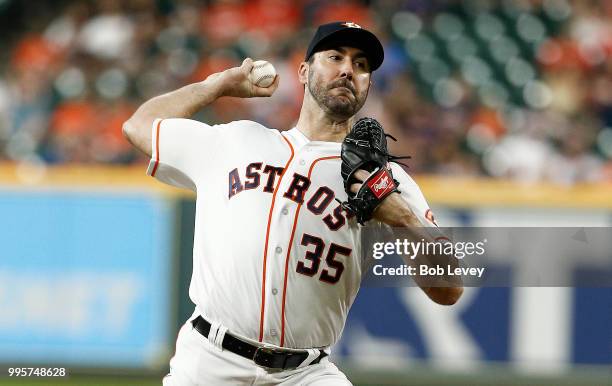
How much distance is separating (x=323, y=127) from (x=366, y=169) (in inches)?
20.1

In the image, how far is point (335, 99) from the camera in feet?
12.2

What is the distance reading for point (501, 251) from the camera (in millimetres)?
6836

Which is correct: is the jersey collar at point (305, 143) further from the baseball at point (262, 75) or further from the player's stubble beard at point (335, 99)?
the baseball at point (262, 75)

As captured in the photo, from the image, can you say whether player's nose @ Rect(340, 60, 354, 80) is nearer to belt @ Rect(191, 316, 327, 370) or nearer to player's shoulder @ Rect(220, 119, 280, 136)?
player's shoulder @ Rect(220, 119, 280, 136)

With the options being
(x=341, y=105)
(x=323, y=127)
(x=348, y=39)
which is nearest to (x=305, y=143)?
(x=323, y=127)

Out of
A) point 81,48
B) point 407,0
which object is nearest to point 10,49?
point 81,48

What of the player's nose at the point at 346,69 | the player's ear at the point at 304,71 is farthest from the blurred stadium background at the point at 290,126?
the player's nose at the point at 346,69

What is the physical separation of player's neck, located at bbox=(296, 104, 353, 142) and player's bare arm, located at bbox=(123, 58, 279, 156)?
0.64 ft

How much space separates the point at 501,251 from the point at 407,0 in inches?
240

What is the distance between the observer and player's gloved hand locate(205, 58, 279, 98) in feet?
12.5

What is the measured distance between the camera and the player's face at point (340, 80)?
3729 millimetres

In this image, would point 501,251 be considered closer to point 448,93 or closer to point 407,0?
point 448,93

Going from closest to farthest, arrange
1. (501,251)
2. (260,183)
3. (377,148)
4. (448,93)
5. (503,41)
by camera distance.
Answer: (377,148)
(260,183)
(501,251)
(448,93)
(503,41)

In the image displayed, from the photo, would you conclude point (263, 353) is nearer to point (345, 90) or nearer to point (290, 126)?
point (345, 90)
